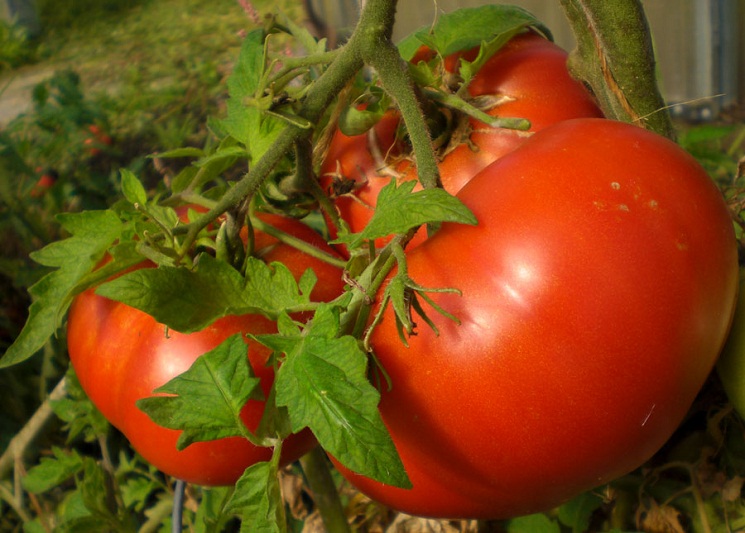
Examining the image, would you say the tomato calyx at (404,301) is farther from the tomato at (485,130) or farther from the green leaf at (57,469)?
the green leaf at (57,469)

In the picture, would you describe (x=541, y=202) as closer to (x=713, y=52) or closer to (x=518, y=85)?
(x=518, y=85)

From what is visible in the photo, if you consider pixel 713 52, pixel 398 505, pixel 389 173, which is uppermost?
pixel 389 173

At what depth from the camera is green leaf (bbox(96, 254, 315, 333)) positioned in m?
0.42

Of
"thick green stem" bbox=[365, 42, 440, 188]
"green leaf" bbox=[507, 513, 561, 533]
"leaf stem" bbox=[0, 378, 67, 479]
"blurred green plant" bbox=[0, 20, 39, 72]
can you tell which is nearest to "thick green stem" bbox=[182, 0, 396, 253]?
"thick green stem" bbox=[365, 42, 440, 188]

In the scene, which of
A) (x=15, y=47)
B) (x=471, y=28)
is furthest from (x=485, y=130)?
(x=15, y=47)

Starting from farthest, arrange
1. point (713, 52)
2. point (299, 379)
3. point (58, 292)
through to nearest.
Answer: point (713, 52)
point (58, 292)
point (299, 379)

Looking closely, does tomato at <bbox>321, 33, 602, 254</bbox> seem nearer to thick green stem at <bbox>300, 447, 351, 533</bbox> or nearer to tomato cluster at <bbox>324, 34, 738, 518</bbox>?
tomato cluster at <bbox>324, 34, 738, 518</bbox>

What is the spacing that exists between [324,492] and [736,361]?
32 cm

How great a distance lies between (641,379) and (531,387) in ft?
0.17

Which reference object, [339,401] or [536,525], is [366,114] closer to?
[339,401]

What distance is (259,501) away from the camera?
1.28 ft

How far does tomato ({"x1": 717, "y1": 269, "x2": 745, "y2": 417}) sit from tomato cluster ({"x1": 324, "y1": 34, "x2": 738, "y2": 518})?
0.04 m

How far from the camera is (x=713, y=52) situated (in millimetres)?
2053

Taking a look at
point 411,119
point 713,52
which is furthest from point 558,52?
point 713,52
